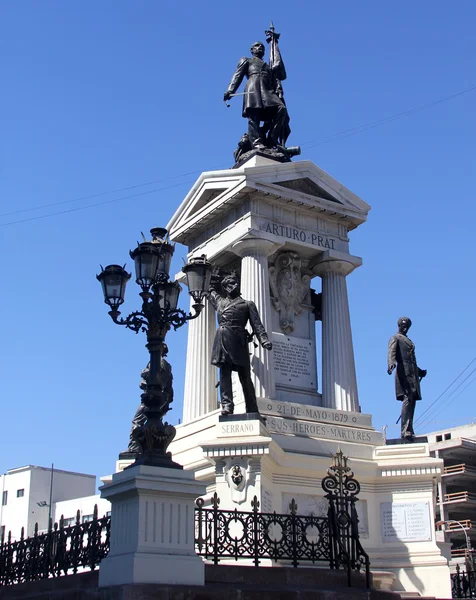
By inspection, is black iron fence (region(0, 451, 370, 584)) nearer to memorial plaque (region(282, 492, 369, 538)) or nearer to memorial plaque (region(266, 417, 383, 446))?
memorial plaque (region(282, 492, 369, 538))

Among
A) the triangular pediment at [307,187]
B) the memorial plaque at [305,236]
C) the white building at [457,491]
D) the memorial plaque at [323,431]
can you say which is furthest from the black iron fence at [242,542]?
the white building at [457,491]

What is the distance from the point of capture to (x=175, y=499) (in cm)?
1071

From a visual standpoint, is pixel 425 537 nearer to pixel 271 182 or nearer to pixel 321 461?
pixel 321 461

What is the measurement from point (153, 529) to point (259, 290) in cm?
936

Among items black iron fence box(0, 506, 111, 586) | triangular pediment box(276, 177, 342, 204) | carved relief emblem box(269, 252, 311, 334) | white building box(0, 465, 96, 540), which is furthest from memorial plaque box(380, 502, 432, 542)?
white building box(0, 465, 96, 540)

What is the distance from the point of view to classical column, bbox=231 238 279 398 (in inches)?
731

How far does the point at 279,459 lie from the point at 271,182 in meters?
6.63

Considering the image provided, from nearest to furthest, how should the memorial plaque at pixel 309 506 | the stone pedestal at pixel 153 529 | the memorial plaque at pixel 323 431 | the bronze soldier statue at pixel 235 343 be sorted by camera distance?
the stone pedestal at pixel 153 529 → the bronze soldier statue at pixel 235 343 → the memorial plaque at pixel 309 506 → the memorial plaque at pixel 323 431

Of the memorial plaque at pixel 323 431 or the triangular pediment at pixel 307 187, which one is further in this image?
the triangular pediment at pixel 307 187

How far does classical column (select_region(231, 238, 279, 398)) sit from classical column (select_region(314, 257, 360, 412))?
1587 mm

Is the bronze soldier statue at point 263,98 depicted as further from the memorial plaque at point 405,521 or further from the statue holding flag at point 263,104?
the memorial plaque at point 405,521

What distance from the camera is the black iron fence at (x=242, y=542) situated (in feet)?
38.9

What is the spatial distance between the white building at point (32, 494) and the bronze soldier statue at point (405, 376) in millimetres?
55755

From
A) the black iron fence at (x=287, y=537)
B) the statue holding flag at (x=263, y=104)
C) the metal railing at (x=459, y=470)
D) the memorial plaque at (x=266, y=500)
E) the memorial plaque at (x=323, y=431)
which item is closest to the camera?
the black iron fence at (x=287, y=537)
